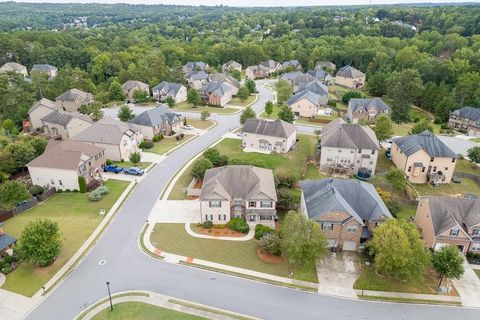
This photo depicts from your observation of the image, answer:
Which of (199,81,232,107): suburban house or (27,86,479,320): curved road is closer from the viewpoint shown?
(27,86,479,320): curved road

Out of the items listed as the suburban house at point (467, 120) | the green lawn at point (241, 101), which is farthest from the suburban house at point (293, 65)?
the suburban house at point (467, 120)

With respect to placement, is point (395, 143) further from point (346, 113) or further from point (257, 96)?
point (257, 96)

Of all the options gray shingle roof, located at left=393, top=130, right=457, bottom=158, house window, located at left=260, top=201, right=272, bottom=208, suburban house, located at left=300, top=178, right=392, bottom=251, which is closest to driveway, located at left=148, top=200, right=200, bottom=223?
house window, located at left=260, top=201, right=272, bottom=208

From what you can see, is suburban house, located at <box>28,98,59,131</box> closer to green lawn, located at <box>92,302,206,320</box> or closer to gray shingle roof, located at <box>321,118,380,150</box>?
green lawn, located at <box>92,302,206,320</box>

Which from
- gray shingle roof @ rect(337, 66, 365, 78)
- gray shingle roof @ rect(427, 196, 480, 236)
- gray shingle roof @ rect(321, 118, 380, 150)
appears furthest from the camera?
gray shingle roof @ rect(337, 66, 365, 78)

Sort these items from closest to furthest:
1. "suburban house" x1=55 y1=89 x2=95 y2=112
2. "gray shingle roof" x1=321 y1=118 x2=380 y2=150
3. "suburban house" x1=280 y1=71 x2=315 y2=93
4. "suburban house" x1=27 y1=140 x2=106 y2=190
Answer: "suburban house" x1=27 y1=140 x2=106 y2=190
"gray shingle roof" x1=321 y1=118 x2=380 y2=150
"suburban house" x1=55 y1=89 x2=95 y2=112
"suburban house" x1=280 y1=71 x2=315 y2=93

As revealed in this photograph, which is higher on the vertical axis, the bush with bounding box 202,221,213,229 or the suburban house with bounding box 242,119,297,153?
the suburban house with bounding box 242,119,297,153

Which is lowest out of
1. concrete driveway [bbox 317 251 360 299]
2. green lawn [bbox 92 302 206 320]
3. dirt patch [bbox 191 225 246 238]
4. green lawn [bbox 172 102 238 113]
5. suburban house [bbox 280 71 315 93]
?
concrete driveway [bbox 317 251 360 299]

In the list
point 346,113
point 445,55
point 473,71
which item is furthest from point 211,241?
point 445,55
